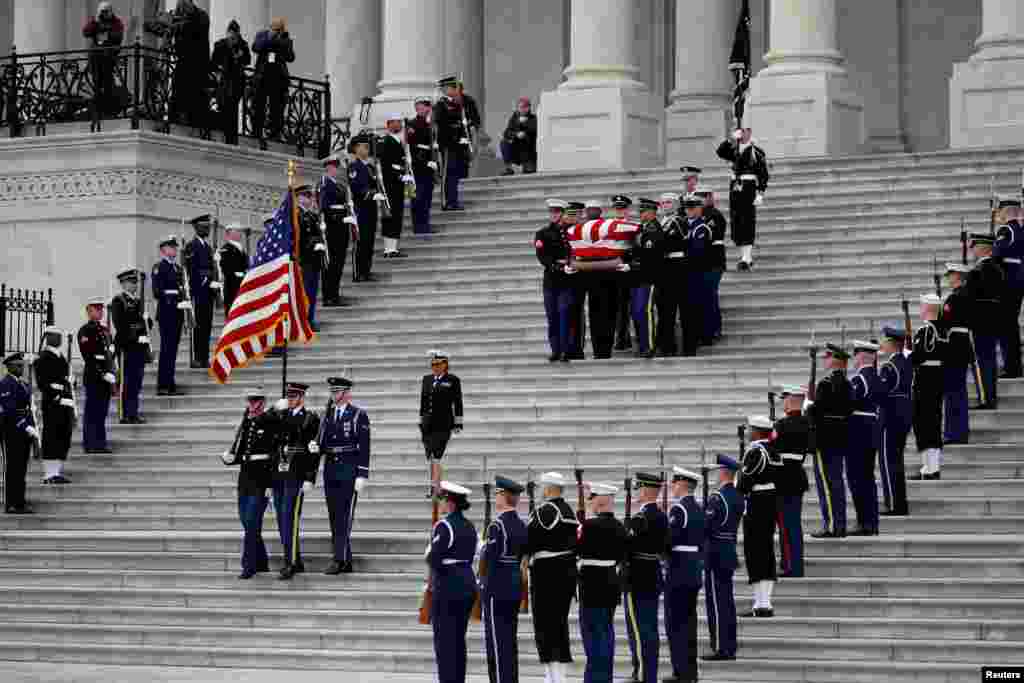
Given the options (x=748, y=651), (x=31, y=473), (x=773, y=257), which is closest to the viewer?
(x=748, y=651)

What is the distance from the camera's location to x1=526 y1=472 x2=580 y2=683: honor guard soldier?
20734mm

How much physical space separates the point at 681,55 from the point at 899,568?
1867 cm

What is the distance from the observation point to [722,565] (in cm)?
2197

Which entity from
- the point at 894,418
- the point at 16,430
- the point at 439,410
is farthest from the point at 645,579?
the point at 16,430

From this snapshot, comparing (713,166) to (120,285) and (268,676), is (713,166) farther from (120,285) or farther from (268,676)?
(268,676)

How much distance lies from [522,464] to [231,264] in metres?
6.45

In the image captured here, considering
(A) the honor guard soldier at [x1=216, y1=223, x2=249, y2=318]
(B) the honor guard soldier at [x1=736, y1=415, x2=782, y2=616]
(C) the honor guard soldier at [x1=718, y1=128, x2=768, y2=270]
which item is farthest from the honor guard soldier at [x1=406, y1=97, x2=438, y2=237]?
(B) the honor guard soldier at [x1=736, y1=415, x2=782, y2=616]

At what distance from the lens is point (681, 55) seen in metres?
40.8

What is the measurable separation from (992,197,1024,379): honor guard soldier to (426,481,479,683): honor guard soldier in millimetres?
8165

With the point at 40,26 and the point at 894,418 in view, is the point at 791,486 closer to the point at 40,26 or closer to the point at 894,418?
the point at 894,418

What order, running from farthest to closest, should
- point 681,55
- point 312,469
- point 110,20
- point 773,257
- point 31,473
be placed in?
point 681,55 → point 110,20 → point 773,257 → point 31,473 → point 312,469

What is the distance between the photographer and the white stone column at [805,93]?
1404 inches

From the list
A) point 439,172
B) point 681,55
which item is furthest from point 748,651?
point 681,55

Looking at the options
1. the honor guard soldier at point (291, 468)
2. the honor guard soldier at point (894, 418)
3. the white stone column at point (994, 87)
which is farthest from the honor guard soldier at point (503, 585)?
the white stone column at point (994, 87)
